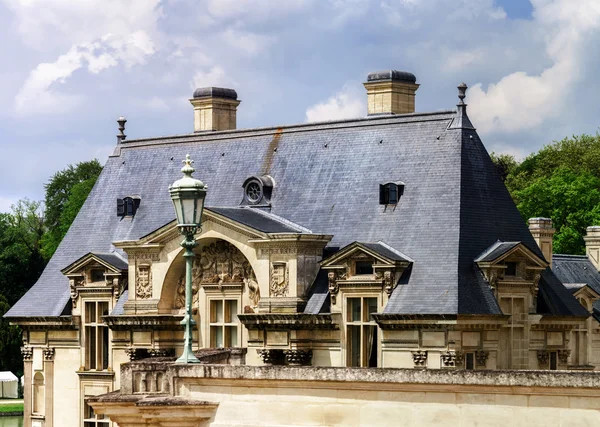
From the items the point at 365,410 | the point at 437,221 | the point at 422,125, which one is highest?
the point at 422,125

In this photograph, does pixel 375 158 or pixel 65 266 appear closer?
pixel 375 158

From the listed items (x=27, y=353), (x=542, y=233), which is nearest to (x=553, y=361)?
(x=542, y=233)

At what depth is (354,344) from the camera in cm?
4069

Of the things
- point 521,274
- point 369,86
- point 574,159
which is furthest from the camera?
point 574,159

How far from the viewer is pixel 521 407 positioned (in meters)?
18.9

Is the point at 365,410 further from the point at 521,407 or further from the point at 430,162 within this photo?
the point at 430,162

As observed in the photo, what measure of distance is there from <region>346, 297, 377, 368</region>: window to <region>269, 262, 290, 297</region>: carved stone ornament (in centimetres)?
170

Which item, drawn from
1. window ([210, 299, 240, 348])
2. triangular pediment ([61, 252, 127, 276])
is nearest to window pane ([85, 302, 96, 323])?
triangular pediment ([61, 252, 127, 276])

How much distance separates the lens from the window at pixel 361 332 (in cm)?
4034

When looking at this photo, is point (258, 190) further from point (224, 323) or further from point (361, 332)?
point (361, 332)

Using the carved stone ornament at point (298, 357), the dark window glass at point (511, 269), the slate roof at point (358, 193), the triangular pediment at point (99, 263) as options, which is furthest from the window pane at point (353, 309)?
the triangular pediment at point (99, 263)

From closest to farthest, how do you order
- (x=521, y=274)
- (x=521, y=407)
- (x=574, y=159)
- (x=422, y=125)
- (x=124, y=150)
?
(x=521, y=407) < (x=521, y=274) < (x=422, y=125) < (x=124, y=150) < (x=574, y=159)

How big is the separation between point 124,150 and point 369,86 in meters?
8.47

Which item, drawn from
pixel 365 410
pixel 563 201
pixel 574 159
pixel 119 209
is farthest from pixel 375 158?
pixel 574 159
